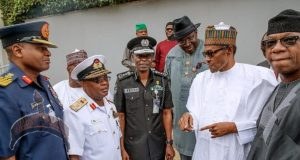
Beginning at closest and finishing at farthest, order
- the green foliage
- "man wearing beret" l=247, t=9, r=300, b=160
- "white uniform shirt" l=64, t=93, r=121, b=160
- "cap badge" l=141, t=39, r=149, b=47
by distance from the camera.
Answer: "man wearing beret" l=247, t=9, r=300, b=160 → "white uniform shirt" l=64, t=93, r=121, b=160 → "cap badge" l=141, t=39, r=149, b=47 → the green foliage

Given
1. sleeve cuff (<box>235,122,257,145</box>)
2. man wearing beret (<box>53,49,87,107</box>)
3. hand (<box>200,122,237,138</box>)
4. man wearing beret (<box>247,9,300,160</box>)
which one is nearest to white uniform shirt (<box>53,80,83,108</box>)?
man wearing beret (<box>53,49,87,107</box>)

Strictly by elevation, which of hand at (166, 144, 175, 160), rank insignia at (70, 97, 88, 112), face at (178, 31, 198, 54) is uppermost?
face at (178, 31, 198, 54)

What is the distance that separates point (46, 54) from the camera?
3039 millimetres

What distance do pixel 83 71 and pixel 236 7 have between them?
14.4 ft

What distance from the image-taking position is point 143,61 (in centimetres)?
449

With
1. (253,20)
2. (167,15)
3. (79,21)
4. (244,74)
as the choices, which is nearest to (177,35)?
(244,74)

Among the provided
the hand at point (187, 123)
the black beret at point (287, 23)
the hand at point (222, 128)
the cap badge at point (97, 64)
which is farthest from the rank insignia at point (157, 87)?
the black beret at point (287, 23)

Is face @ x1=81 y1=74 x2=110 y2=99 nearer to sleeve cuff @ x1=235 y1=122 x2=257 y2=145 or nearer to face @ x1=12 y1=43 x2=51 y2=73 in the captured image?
face @ x1=12 y1=43 x2=51 y2=73

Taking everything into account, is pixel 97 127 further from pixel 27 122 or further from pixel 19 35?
pixel 19 35

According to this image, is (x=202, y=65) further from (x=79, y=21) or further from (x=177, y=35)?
(x=79, y=21)

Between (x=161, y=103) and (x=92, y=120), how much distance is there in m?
1.09

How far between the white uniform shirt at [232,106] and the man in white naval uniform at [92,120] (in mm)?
732

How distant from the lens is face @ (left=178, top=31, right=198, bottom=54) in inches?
185

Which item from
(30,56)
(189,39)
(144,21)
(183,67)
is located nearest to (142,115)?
(183,67)
